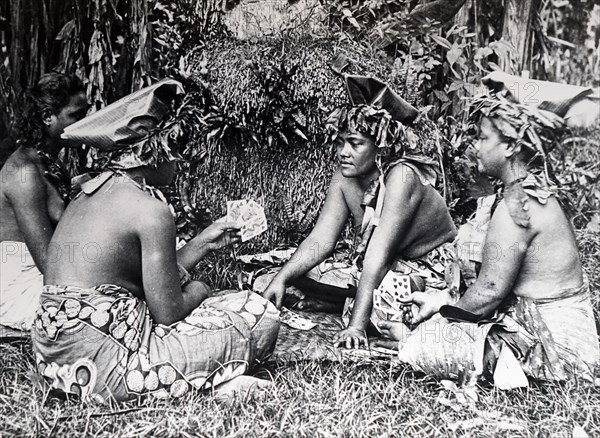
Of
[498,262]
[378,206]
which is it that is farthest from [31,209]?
[498,262]

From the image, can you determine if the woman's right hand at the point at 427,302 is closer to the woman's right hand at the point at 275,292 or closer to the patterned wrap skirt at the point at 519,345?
the patterned wrap skirt at the point at 519,345

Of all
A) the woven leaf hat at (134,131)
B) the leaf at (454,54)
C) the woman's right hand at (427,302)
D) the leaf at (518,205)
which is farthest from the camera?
the leaf at (454,54)

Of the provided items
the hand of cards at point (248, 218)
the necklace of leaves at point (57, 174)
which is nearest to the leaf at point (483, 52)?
the hand of cards at point (248, 218)

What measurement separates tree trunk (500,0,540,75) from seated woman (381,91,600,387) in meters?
0.74

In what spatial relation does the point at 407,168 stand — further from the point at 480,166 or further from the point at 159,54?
the point at 159,54

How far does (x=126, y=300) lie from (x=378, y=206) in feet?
4.07

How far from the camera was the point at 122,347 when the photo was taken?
8.77ft

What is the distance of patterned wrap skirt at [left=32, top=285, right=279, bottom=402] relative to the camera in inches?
104

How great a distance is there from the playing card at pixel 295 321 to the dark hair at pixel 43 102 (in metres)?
1.42

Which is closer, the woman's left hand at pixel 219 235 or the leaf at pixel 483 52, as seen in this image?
the woman's left hand at pixel 219 235

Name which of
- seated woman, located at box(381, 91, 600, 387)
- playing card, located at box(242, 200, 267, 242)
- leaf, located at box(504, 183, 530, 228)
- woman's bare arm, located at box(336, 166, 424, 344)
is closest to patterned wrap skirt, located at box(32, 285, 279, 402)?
playing card, located at box(242, 200, 267, 242)

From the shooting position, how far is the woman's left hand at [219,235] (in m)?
3.19

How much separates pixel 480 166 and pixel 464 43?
0.78 meters

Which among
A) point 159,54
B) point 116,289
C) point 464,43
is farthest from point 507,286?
point 159,54
